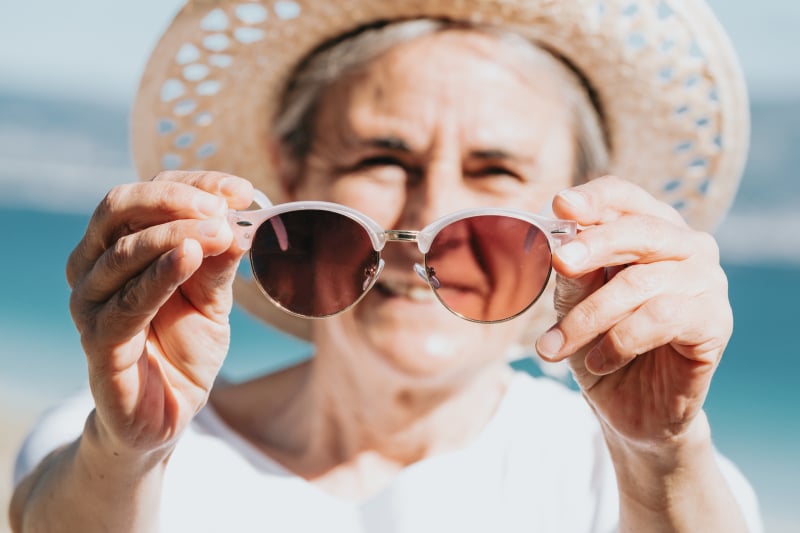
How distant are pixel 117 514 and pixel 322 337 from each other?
104 centimetres

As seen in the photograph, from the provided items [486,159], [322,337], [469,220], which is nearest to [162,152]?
[322,337]

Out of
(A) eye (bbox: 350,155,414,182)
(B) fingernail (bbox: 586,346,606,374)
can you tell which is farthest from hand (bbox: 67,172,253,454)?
(A) eye (bbox: 350,155,414,182)

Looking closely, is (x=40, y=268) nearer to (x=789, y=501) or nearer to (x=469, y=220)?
(x=789, y=501)

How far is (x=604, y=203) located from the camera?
148cm

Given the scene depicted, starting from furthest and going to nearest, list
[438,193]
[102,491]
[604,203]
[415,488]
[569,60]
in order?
[569,60] → [415,488] → [438,193] → [102,491] → [604,203]

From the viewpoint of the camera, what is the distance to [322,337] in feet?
8.52

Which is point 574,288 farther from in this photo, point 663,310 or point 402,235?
point 402,235

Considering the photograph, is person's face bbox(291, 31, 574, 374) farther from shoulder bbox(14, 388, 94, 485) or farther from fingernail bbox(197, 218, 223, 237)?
fingernail bbox(197, 218, 223, 237)

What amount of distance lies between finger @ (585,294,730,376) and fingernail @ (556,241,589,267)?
0.14m

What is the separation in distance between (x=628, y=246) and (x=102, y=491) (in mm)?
1092

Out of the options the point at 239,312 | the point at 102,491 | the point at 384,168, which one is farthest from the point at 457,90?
the point at 239,312

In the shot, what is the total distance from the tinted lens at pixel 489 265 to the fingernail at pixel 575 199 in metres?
0.10

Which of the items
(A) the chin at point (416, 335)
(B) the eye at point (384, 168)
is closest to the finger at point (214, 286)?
(A) the chin at point (416, 335)

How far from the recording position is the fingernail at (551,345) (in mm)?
1401
